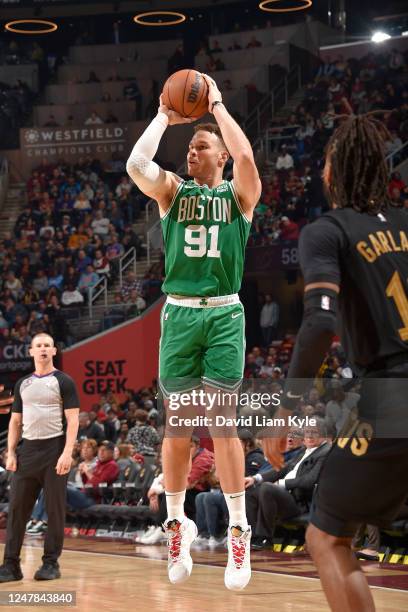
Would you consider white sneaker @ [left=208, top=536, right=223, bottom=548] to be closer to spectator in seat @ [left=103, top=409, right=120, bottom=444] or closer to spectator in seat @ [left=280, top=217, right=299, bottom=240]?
spectator in seat @ [left=103, top=409, right=120, bottom=444]

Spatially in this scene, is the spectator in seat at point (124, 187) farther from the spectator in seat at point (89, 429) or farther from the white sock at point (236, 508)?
the white sock at point (236, 508)

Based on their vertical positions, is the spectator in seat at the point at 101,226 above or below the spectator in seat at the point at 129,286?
above

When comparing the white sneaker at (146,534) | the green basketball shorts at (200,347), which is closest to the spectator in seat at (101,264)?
the white sneaker at (146,534)

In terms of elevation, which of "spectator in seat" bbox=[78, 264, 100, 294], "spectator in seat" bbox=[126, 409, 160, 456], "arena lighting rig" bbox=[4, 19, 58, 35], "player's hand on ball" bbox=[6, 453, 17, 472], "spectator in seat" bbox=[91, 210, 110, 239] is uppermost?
"arena lighting rig" bbox=[4, 19, 58, 35]

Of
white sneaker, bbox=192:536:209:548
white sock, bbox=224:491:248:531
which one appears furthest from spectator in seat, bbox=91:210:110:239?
white sock, bbox=224:491:248:531

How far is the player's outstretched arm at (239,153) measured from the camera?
592cm

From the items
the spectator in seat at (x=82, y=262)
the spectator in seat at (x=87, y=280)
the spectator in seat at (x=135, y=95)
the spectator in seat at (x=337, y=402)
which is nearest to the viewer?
the spectator in seat at (x=337, y=402)

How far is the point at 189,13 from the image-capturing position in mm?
28344

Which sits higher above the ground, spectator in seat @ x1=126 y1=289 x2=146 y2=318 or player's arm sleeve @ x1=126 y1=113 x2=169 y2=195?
player's arm sleeve @ x1=126 y1=113 x2=169 y2=195

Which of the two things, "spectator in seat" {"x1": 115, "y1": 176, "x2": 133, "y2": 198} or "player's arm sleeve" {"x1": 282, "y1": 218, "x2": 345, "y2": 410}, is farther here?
"spectator in seat" {"x1": 115, "y1": 176, "x2": 133, "y2": 198}

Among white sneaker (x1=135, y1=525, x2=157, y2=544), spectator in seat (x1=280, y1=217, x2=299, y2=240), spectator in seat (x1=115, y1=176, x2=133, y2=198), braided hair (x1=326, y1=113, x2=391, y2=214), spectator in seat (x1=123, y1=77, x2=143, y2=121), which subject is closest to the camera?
braided hair (x1=326, y1=113, x2=391, y2=214)

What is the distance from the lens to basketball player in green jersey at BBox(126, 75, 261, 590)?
594 cm

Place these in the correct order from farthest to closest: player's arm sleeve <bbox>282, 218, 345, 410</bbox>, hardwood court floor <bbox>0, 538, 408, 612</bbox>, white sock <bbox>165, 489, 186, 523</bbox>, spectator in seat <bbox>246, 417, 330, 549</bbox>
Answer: spectator in seat <bbox>246, 417, 330, 549</bbox>
hardwood court floor <bbox>0, 538, 408, 612</bbox>
white sock <bbox>165, 489, 186, 523</bbox>
player's arm sleeve <bbox>282, 218, 345, 410</bbox>

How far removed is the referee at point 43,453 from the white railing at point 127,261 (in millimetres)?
13229
